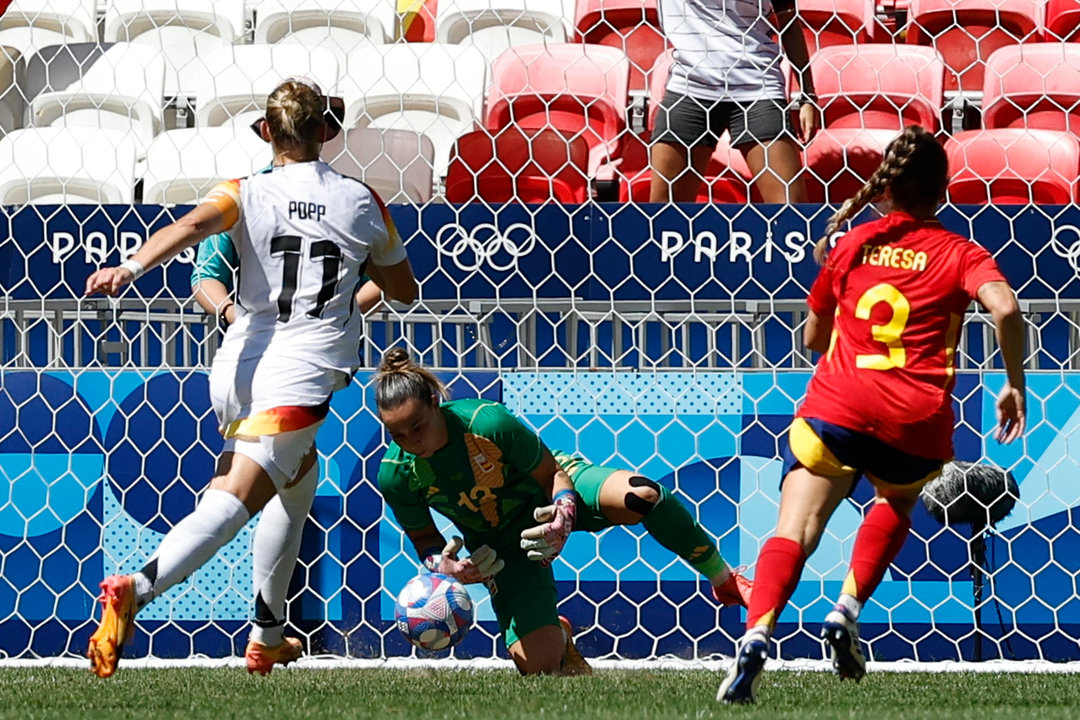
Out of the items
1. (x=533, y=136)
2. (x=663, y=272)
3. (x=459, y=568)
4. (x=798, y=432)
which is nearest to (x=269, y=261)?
(x=459, y=568)

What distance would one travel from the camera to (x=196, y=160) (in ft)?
21.1

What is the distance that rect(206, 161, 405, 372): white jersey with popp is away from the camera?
3600 mm

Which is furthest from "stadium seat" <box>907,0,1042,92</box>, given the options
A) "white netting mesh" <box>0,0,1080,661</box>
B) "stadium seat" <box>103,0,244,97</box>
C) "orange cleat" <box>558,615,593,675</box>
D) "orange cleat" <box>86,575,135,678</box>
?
"orange cleat" <box>86,575,135,678</box>

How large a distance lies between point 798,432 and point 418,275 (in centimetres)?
213

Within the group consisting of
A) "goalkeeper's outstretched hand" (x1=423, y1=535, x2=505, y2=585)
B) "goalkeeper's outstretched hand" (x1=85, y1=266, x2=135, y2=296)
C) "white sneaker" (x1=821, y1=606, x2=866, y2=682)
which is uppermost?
"goalkeeper's outstretched hand" (x1=85, y1=266, x2=135, y2=296)

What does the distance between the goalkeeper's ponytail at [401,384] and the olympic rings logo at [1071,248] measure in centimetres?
222

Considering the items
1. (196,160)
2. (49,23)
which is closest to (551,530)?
(196,160)

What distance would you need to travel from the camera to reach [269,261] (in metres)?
3.64

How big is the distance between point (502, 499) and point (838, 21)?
14.2ft

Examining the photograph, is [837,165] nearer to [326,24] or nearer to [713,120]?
[713,120]

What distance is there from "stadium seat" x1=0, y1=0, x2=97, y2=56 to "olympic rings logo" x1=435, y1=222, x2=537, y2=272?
11.9 feet

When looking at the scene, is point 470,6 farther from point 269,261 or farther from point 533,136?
point 269,261

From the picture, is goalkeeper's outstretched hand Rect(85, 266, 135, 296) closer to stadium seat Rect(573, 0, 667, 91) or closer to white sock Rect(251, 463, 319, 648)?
white sock Rect(251, 463, 319, 648)

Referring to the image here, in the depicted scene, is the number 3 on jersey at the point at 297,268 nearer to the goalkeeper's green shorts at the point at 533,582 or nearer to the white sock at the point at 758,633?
the goalkeeper's green shorts at the point at 533,582
